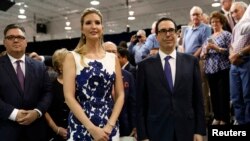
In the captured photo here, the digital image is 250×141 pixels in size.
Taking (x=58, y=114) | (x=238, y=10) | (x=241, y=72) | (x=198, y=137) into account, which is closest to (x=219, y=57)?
(x=241, y=72)

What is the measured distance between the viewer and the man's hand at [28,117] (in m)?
2.53

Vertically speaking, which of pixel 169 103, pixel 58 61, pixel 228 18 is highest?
pixel 228 18

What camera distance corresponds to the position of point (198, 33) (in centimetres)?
439

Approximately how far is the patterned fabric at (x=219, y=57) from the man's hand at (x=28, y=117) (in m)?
2.15

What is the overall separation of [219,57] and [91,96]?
2.20 metres

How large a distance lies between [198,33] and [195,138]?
7.83 feet

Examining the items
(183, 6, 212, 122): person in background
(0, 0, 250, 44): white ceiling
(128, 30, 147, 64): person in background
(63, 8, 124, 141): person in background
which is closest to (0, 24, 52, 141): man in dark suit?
(63, 8, 124, 141): person in background

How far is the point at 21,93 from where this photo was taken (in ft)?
8.55

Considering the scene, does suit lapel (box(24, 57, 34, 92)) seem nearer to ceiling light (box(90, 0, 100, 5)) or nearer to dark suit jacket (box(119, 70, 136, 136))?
dark suit jacket (box(119, 70, 136, 136))

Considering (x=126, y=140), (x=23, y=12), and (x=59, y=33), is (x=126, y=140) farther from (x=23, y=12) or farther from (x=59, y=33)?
(x=59, y=33)

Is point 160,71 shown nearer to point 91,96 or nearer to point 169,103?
point 169,103

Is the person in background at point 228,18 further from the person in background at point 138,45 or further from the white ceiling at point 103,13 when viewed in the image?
the white ceiling at point 103,13

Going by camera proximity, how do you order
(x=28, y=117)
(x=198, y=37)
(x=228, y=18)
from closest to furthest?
(x=28, y=117) < (x=228, y=18) < (x=198, y=37)

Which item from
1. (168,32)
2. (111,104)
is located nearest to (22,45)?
(111,104)
